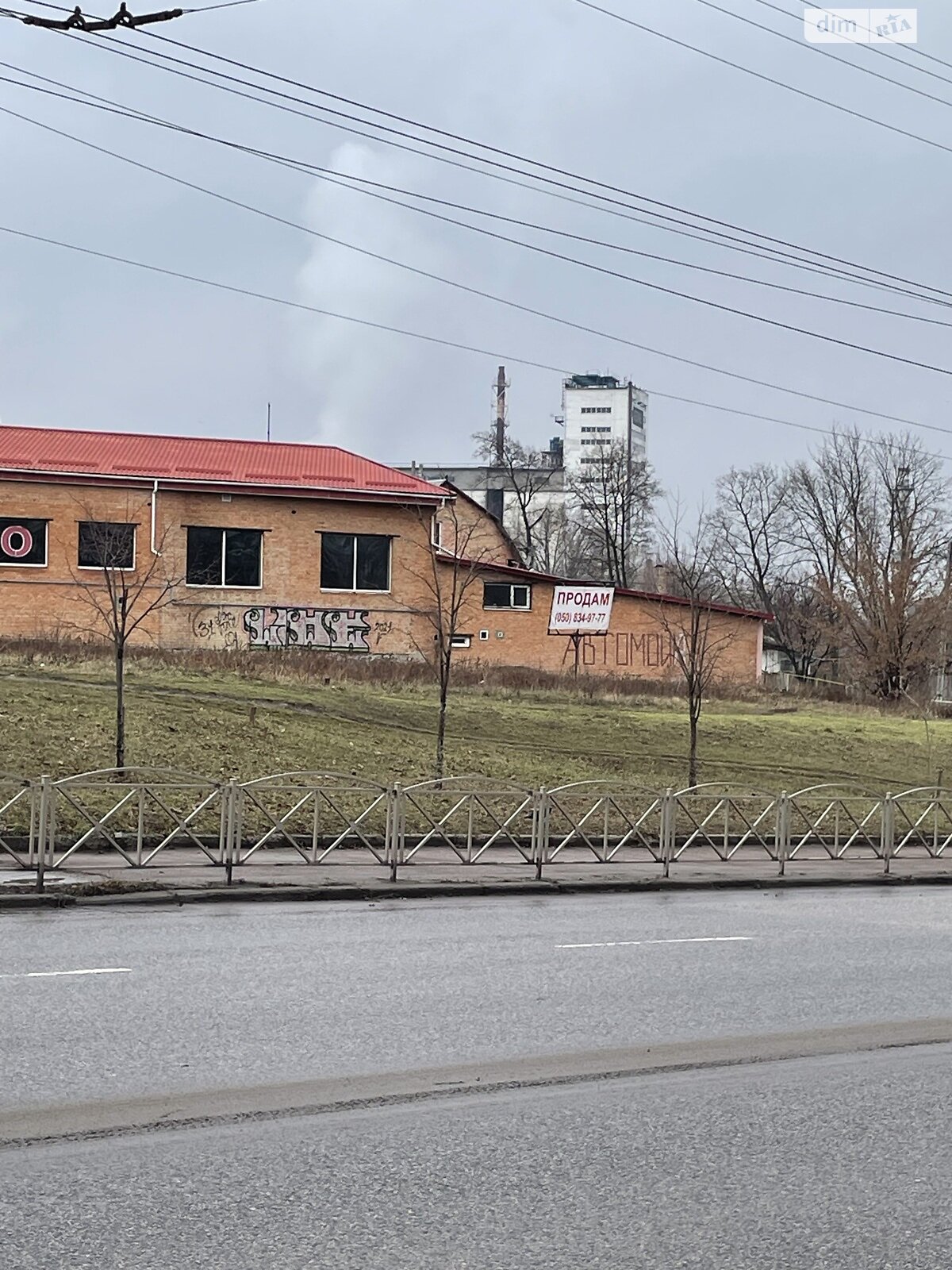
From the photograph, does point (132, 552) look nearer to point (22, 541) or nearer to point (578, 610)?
point (22, 541)

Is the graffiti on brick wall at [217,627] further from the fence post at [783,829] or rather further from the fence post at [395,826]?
the fence post at [395,826]

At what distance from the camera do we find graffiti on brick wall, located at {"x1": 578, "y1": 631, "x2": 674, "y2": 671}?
1916 inches

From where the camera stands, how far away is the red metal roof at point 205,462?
44469 millimetres

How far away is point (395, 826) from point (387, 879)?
2.31 ft

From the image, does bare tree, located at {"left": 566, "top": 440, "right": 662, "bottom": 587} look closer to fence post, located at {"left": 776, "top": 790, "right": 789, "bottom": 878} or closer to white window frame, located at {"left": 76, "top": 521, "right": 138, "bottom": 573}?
white window frame, located at {"left": 76, "top": 521, "right": 138, "bottom": 573}

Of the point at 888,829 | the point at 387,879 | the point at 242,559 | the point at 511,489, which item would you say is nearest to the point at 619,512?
the point at 511,489

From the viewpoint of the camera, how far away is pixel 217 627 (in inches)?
1751

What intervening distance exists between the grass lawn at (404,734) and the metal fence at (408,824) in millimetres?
2036

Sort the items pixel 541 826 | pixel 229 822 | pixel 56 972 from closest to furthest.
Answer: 1. pixel 56 972
2. pixel 229 822
3. pixel 541 826

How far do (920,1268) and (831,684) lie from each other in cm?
5731

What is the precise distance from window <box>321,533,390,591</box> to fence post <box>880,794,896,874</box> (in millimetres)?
25121

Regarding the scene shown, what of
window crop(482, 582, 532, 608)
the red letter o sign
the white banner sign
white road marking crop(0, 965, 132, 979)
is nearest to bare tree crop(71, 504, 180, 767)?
the red letter o sign

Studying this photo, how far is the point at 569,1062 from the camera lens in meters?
8.06

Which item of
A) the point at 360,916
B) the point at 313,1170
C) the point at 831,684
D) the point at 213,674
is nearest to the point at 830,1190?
the point at 313,1170
